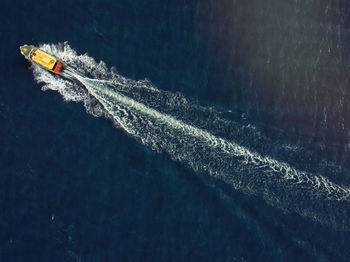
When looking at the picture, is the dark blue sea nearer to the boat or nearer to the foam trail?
the foam trail

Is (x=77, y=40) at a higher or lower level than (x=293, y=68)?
higher

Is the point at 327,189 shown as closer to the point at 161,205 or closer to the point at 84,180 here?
the point at 161,205

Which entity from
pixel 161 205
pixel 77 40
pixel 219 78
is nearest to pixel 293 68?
pixel 219 78

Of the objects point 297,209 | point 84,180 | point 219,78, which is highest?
point 219,78

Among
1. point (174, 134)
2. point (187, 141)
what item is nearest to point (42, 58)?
point (174, 134)

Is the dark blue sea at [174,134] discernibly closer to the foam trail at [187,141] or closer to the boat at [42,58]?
the foam trail at [187,141]

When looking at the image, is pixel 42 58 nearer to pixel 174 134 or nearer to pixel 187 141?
pixel 174 134

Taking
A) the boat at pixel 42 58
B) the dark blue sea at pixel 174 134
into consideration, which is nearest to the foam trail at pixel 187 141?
the dark blue sea at pixel 174 134
